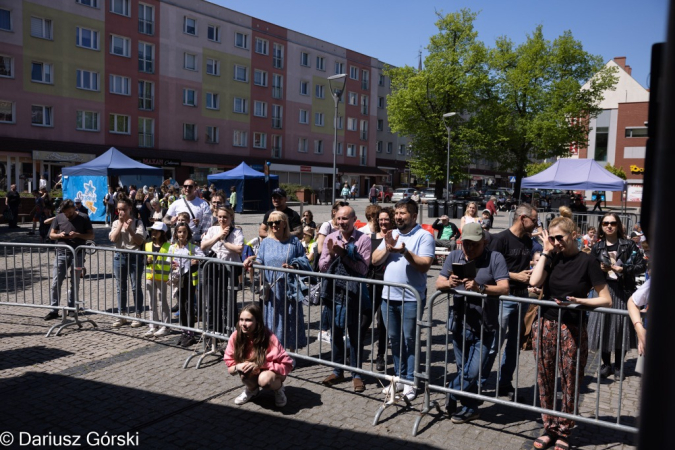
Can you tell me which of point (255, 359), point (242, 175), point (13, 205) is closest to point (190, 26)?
point (242, 175)

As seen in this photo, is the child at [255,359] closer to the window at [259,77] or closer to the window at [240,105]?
the window at [240,105]

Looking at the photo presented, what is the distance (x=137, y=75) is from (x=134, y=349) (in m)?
36.6

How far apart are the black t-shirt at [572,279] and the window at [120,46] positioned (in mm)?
39101

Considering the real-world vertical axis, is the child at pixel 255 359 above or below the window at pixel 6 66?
below

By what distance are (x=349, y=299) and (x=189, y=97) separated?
133ft

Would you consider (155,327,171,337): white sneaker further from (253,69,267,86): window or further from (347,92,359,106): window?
(347,92,359,106): window

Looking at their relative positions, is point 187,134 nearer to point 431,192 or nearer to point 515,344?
point 431,192

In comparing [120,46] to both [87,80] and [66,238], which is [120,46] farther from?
[66,238]

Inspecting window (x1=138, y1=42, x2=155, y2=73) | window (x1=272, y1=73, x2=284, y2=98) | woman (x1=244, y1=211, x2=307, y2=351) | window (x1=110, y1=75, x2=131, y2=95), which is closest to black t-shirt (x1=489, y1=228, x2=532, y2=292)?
woman (x1=244, y1=211, x2=307, y2=351)

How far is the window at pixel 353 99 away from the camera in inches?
2306

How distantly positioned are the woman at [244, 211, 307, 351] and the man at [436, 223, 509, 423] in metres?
1.75

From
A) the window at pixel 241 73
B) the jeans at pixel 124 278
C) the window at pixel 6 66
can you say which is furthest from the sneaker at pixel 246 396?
the window at pixel 241 73

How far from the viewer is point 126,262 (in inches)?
314

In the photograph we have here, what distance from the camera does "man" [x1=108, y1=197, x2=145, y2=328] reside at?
25.3ft
